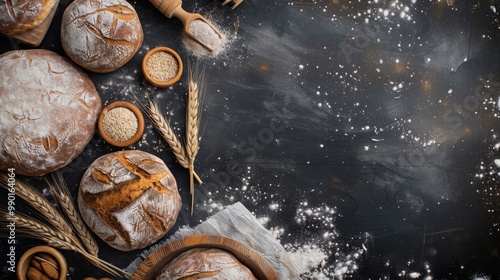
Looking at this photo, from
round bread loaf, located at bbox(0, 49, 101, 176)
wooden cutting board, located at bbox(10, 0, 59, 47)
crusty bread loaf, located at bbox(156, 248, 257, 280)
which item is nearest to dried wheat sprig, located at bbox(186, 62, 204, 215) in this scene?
crusty bread loaf, located at bbox(156, 248, 257, 280)

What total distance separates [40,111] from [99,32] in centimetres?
49

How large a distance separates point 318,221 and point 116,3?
64.4 inches

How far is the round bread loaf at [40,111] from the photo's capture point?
243cm

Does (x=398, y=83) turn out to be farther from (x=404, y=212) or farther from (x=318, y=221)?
(x=318, y=221)

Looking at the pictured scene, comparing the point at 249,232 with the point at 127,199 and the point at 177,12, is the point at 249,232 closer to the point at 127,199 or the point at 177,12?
the point at 127,199

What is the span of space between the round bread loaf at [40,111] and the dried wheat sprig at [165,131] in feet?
1.03

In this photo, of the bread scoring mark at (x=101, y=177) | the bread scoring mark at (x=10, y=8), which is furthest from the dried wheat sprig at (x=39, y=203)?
the bread scoring mark at (x=10, y=8)

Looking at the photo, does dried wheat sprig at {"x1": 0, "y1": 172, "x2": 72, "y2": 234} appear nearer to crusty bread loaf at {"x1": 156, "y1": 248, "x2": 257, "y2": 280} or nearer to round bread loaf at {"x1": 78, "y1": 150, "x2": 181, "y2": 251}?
round bread loaf at {"x1": 78, "y1": 150, "x2": 181, "y2": 251}

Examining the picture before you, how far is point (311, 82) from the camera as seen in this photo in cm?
292

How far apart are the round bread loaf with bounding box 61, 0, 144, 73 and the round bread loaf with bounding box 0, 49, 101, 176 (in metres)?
0.12

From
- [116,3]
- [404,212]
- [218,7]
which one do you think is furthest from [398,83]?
[116,3]

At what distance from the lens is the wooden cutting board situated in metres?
2.56

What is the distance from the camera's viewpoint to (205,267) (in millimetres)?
2449

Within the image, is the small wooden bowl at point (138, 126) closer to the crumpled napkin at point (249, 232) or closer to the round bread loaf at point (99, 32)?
the round bread loaf at point (99, 32)
